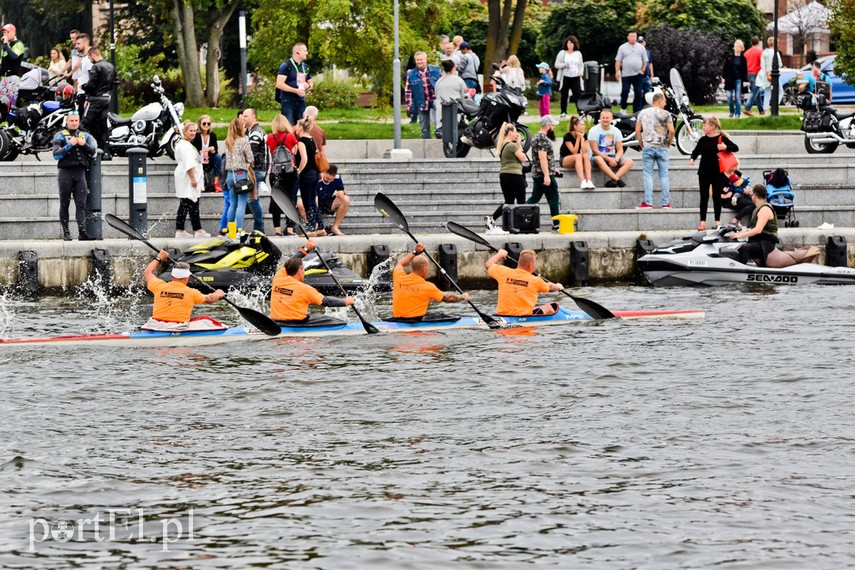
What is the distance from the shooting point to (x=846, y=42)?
30172 mm

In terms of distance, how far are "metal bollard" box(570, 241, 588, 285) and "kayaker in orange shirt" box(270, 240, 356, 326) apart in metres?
5.80

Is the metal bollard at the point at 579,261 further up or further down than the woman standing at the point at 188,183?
further down

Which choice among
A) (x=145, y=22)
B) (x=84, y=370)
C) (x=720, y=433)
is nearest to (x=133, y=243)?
(x=84, y=370)

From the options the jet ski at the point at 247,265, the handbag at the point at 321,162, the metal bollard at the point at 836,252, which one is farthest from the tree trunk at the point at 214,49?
the metal bollard at the point at 836,252

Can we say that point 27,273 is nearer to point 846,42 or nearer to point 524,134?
point 524,134

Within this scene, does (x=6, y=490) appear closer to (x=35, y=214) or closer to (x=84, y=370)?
(x=84, y=370)

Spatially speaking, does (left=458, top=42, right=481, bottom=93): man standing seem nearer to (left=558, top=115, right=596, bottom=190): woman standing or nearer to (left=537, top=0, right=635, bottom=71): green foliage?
(left=558, top=115, right=596, bottom=190): woman standing

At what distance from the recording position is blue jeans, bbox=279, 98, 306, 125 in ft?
81.8

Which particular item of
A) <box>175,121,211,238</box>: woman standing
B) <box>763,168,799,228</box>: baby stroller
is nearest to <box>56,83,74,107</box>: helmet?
<box>175,121,211,238</box>: woman standing

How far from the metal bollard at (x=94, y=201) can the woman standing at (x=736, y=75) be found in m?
14.2

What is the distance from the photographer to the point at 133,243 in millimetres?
21938

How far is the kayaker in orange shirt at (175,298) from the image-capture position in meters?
17.2

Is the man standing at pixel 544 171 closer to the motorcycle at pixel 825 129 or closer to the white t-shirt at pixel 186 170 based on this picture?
the white t-shirt at pixel 186 170

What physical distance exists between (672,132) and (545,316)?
6.46 metres
